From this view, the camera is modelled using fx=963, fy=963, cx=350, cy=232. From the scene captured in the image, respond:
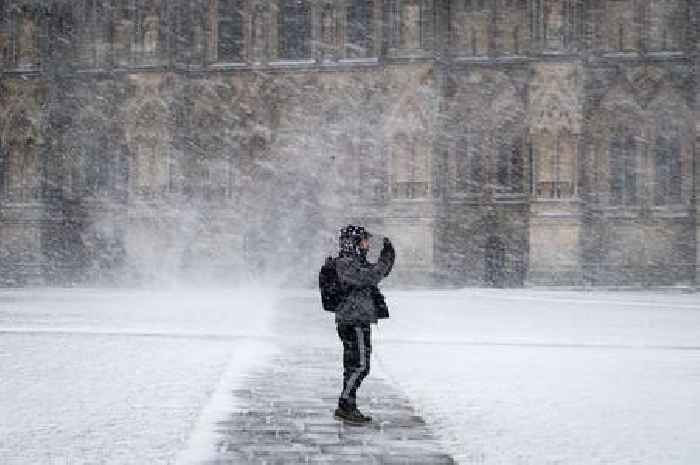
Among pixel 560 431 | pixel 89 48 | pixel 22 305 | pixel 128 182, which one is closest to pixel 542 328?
pixel 560 431

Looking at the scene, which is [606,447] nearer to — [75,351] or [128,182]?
[75,351]

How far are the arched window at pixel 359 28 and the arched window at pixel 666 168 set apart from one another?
1056cm

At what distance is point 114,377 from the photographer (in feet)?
34.6

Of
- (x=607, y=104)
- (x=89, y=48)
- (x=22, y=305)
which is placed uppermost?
(x=89, y=48)

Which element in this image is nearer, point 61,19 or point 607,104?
point 607,104

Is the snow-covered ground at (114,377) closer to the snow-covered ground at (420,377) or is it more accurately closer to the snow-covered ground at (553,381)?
the snow-covered ground at (420,377)

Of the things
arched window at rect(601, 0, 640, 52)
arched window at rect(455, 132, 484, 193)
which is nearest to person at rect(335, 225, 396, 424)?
arched window at rect(455, 132, 484, 193)

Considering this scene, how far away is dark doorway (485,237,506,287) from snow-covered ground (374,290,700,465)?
12347mm

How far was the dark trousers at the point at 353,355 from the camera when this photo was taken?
7.81 metres

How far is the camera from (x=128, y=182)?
34750 millimetres

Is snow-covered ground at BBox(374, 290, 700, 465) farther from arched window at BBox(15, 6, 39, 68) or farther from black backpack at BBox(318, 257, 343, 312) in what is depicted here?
arched window at BBox(15, 6, 39, 68)

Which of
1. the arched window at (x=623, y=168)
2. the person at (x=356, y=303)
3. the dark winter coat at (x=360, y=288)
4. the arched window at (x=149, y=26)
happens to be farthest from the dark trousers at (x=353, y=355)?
the arched window at (x=149, y=26)

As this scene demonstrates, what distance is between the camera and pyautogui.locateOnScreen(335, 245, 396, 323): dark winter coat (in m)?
7.60

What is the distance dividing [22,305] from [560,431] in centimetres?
1849
